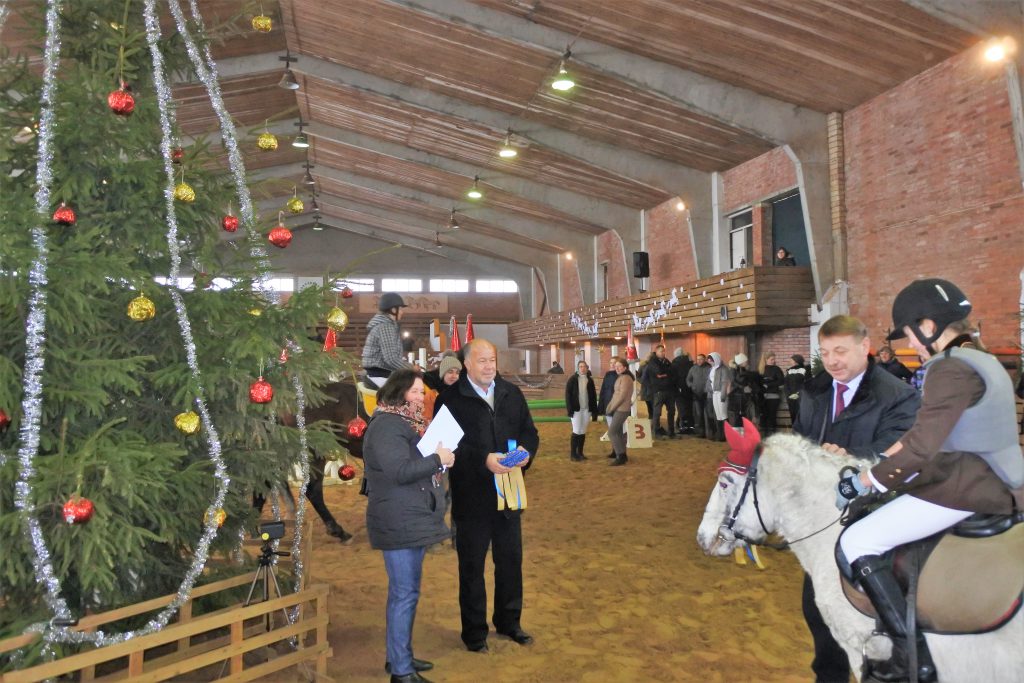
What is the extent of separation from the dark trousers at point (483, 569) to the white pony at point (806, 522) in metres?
1.46

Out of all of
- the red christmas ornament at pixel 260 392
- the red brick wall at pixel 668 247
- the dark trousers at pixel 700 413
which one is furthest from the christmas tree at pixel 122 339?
the red brick wall at pixel 668 247

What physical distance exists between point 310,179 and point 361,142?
5.88 meters

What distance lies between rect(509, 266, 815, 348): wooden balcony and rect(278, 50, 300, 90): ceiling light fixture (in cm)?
927

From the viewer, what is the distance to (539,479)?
408 inches

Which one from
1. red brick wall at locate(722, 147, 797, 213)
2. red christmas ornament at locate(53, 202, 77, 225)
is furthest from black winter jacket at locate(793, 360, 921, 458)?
red brick wall at locate(722, 147, 797, 213)

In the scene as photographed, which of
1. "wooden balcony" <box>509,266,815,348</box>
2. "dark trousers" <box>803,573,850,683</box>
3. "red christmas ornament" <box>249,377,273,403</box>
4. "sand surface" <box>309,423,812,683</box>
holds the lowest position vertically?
"sand surface" <box>309,423,812,683</box>

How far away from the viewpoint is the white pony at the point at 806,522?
8.14ft

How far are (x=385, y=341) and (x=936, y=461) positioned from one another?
486 centimetres

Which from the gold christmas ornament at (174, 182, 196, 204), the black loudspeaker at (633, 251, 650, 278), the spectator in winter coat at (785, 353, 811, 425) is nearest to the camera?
the gold christmas ornament at (174, 182, 196, 204)

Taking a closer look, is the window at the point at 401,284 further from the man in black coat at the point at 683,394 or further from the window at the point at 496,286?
the man in black coat at the point at 683,394

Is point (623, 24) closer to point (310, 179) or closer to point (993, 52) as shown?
point (993, 52)

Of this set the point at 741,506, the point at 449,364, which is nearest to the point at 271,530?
the point at 741,506

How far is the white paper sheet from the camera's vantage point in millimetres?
3623

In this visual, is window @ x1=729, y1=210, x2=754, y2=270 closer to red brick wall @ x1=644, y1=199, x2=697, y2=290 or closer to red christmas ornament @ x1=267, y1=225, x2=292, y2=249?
red brick wall @ x1=644, y1=199, x2=697, y2=290
